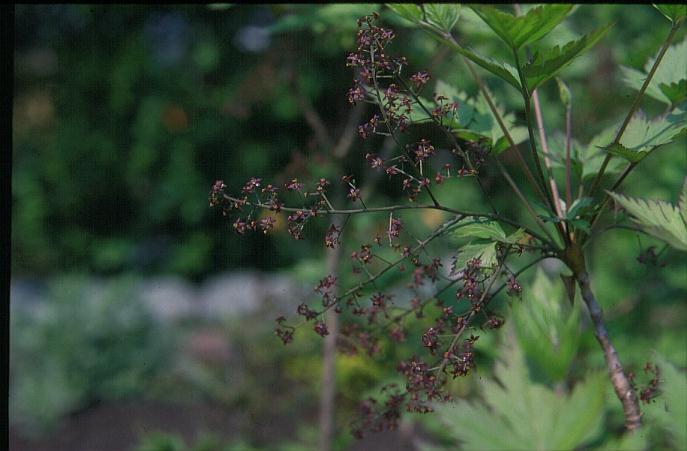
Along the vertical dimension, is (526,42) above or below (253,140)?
below

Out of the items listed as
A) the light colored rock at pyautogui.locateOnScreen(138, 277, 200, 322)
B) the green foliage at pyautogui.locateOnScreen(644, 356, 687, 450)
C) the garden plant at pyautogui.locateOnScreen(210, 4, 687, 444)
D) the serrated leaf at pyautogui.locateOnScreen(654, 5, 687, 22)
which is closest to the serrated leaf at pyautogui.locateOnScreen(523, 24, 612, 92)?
the garden plant at pyautogui.locateOnScreen(210, 4, 687, 444)

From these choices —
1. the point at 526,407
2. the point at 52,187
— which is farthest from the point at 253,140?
the point at 526,407

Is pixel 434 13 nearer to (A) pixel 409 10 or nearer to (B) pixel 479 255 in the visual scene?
(A) pixel 409 10

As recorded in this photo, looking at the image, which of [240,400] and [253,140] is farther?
[253,140]

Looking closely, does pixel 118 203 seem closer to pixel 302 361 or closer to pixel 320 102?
pixel 320 102

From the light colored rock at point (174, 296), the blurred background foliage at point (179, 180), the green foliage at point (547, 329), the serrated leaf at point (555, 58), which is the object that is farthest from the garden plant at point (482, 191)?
the light colored rock at point (174, 296)

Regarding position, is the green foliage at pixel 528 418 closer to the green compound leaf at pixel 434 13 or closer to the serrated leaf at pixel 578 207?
the serrated leaf at pixel 578 207
